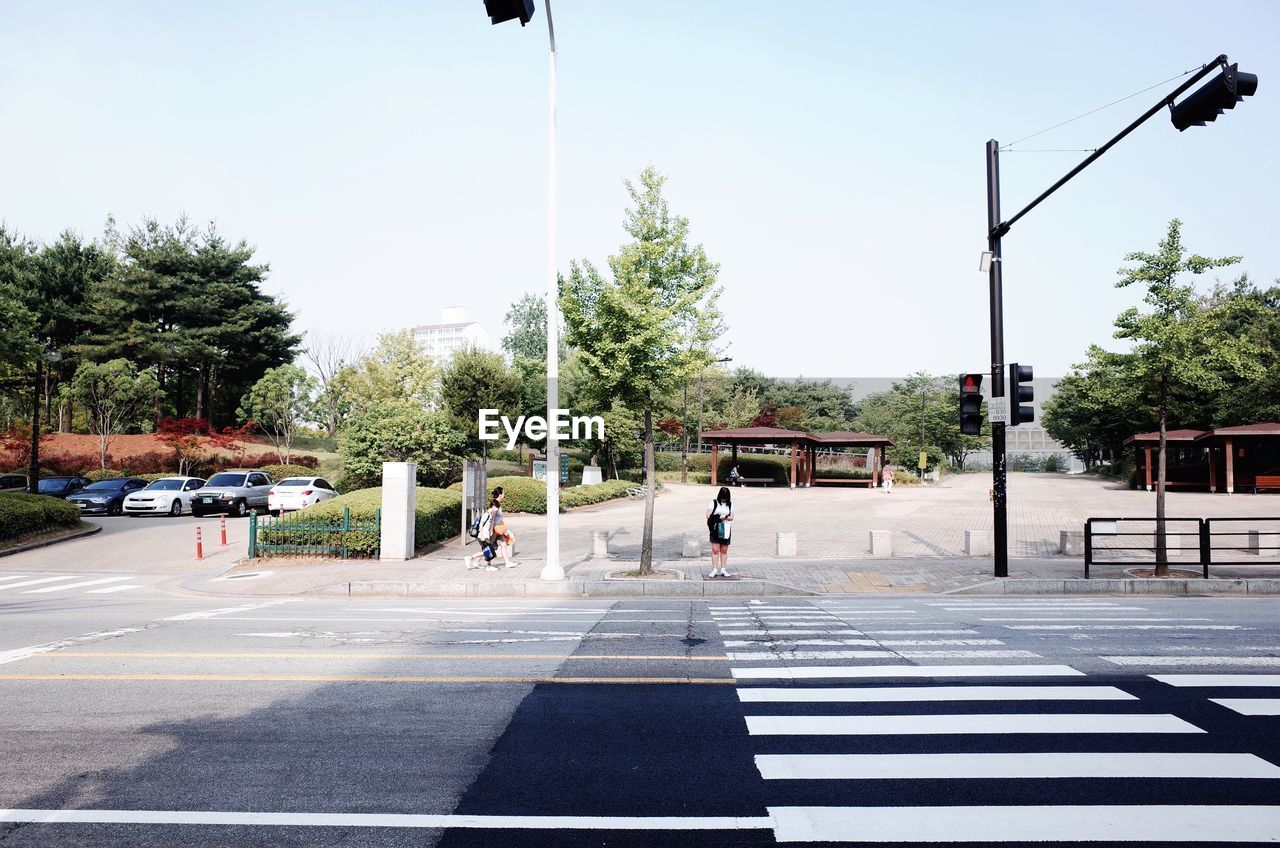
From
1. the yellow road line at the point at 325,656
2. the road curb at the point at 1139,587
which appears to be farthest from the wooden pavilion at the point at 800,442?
the yellow road line at the point at 325,656

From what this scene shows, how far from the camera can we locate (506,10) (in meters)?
5.98

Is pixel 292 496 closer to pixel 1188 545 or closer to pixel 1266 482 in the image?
pixel 1188 545

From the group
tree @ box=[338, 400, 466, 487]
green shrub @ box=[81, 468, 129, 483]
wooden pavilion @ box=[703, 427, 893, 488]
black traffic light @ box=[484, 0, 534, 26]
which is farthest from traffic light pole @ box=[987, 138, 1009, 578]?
green shrub @ box=[81, 468, 129, 483]

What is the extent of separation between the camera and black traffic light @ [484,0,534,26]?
595cm

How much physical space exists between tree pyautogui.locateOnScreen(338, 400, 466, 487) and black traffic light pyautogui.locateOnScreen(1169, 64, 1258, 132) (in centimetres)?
2945

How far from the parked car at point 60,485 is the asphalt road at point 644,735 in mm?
29473

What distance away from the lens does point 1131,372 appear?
634 inches

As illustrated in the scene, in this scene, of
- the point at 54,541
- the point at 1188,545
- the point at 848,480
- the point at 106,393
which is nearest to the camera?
the point at 1188,545

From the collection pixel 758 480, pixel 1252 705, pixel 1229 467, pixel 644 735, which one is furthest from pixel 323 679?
pixel 758 480

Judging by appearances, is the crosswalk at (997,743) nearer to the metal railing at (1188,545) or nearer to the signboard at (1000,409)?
the signboard at (1000,409)

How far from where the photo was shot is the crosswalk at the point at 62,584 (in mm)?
15266

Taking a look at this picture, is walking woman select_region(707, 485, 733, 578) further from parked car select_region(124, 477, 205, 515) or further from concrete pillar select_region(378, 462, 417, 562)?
parked car select_region(124, 477, 205, 515)

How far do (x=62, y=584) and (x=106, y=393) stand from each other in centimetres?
2881

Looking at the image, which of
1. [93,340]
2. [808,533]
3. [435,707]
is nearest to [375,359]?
[93,340]
